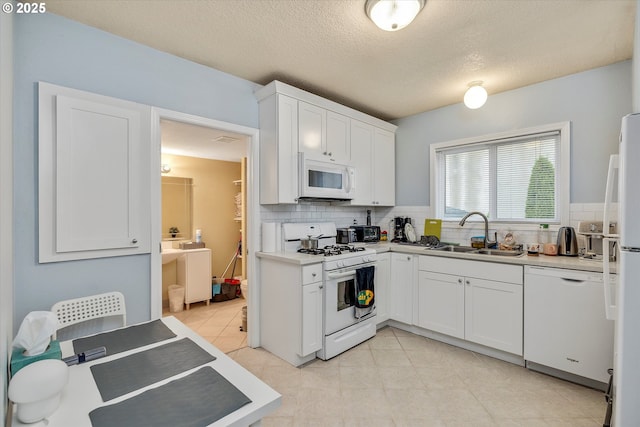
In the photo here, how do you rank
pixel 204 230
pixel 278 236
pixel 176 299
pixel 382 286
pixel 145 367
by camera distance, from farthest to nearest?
1. pixel 204 230
2. pixel 176 299
3. pixel 382 286
4. pixel 278 236
5. pixel 145 367

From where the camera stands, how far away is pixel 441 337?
3.01 meters

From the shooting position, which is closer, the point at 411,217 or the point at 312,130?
the point at 312,130

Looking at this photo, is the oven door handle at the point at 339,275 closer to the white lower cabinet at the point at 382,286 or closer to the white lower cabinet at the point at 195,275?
the white lower cabinet at the point at 382,286

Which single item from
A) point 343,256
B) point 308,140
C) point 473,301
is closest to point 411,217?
point 473,301

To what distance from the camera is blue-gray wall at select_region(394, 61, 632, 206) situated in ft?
8.37

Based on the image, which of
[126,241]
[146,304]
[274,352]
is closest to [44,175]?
[126,241]

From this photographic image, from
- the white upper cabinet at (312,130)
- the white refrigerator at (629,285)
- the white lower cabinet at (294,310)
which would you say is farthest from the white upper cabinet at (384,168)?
the white refrigerator at (629,285)

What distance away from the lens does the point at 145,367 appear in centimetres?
109

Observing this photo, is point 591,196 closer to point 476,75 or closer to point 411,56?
point 476,75

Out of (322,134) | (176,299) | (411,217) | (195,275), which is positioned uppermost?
(322,134)

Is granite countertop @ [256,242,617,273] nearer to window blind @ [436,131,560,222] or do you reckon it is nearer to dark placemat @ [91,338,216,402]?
window blind @ [436,131,560,222]

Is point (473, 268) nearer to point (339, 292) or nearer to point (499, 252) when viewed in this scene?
point (499, 252)

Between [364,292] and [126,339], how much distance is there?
6.57ft

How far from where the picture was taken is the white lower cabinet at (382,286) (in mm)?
3162
